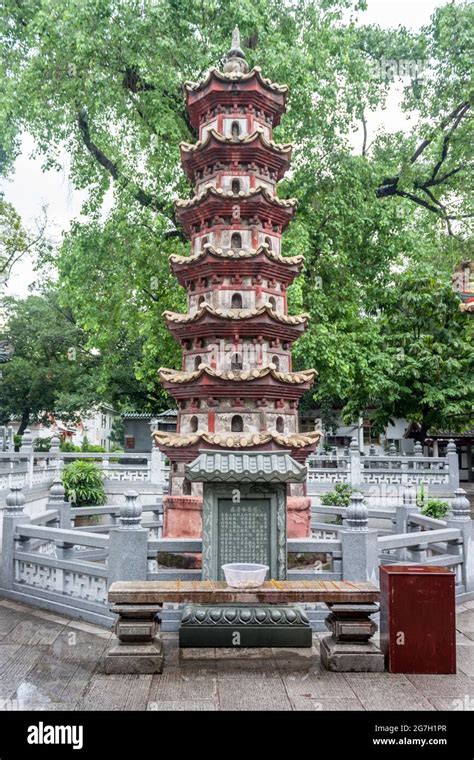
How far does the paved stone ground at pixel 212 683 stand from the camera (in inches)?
233

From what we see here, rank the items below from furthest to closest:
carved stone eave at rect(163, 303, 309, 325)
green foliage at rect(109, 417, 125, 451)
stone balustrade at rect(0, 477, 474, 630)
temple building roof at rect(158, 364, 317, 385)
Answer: green foliage at rect(109, 417, 125, 451)
carved stone eave at rect(163, 303, 309, 325)
temple building roof at rect(158, 364, 317, 385)
stone balustrade at rect(0, 477, 474, 630)

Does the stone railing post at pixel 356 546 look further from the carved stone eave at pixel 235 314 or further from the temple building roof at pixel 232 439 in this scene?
the carved stone eave at pixel 235 314

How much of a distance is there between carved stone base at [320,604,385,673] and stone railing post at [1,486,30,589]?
18.9ft

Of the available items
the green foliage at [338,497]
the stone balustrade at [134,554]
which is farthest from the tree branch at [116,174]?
the stone balustrade at [134,554]

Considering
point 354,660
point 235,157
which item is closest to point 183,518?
point 354,660

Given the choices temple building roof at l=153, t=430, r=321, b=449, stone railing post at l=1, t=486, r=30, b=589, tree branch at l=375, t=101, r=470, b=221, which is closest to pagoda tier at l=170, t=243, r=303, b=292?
temple building roof at l=153, t=430, r=321, b=449

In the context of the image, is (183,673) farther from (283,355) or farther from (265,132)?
(265,132)

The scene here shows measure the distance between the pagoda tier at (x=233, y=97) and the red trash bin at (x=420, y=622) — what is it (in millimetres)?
9553

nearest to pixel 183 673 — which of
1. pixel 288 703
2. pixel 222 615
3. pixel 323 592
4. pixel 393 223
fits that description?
pixel 222 615

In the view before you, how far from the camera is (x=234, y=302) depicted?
457 inches

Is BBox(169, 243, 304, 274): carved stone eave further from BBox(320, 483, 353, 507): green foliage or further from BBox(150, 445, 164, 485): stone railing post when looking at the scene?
BBox(150, 445, 164, 485): stone railing post

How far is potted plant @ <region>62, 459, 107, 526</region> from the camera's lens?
67.1 feet

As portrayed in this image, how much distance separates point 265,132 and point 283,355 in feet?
15.7

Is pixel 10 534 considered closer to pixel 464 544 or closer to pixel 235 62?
pixel 464 544
